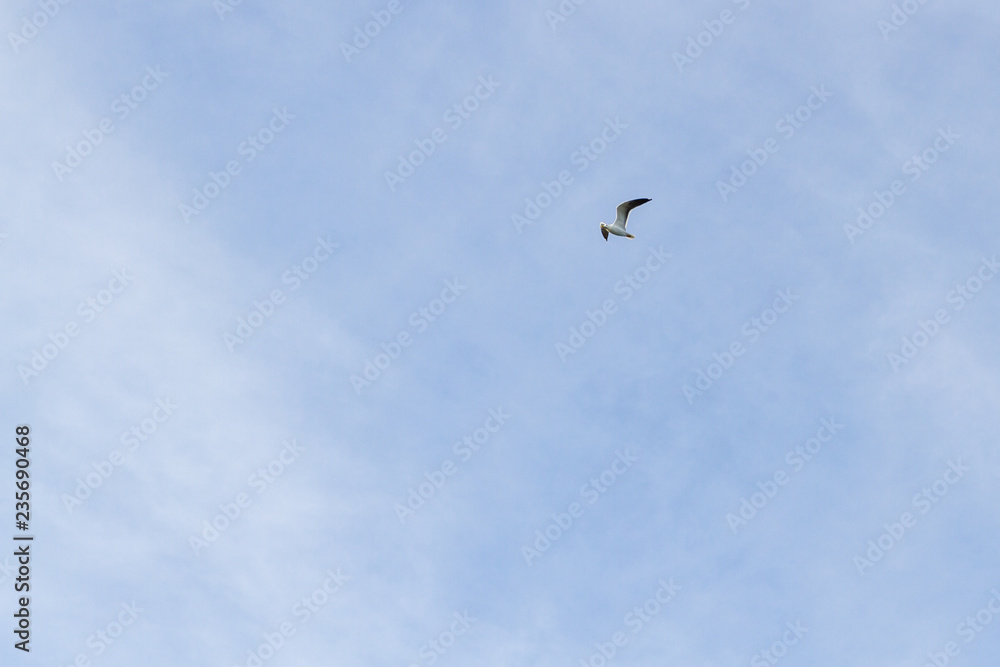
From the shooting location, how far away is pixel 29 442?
5150cm

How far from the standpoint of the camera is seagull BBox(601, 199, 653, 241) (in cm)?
5712

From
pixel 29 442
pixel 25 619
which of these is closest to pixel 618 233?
pixel 29 442

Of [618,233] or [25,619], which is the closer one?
[25,619]

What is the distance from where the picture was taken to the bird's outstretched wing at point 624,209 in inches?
2247

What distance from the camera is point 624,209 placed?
2250 inches

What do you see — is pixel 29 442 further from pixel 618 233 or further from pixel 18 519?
pixel 618 233

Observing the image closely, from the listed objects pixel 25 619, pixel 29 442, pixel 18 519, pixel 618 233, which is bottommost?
pixel 25 619

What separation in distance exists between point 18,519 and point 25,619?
5.77 m

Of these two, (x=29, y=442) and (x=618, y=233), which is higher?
(x=618, y=233)

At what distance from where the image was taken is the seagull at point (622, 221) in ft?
187

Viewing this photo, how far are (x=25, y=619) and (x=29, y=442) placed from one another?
9953 mm

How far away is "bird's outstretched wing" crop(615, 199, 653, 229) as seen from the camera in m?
57.1

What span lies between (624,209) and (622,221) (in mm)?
835

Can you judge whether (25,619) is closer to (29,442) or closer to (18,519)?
(18,519)
